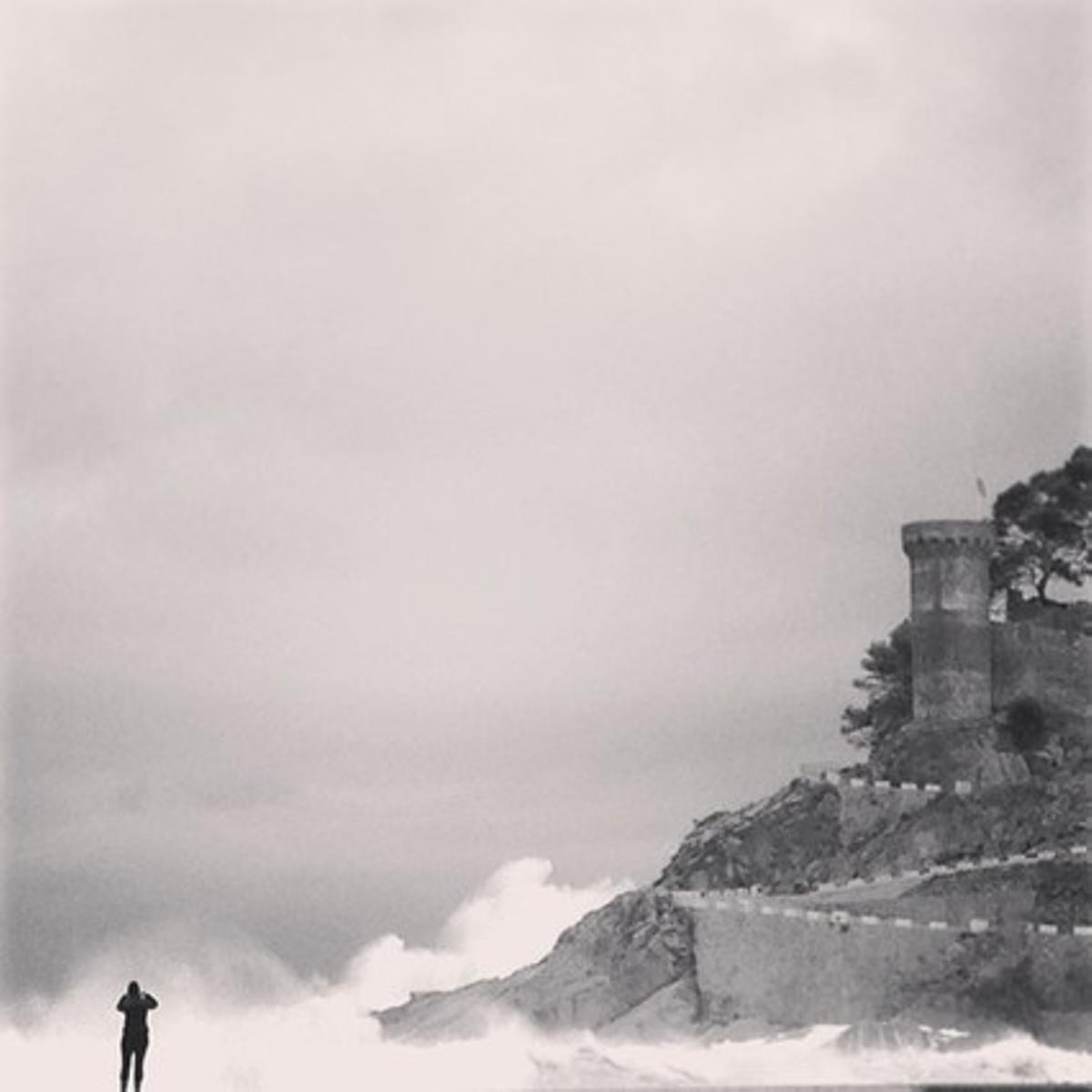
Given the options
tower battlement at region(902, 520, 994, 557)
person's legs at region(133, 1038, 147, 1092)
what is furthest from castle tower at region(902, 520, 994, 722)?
person's legs at region(133, 1038, 147, 1092)

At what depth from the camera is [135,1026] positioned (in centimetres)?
5725

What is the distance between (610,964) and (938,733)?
41.1 feet

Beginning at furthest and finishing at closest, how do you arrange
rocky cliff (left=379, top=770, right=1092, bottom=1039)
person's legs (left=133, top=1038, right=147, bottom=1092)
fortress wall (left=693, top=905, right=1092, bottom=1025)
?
rocky cliff (left=379, top=770, right=1092, bottom=1039) → fortress wall (left=693, top=905, right=1092, bottom=1025) → person's legs (left=133, top=1038, right=147, bottom=1092)

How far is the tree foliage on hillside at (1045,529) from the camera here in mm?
108250

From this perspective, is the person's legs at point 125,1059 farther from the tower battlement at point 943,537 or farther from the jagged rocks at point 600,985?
the tower battlement at point 943,537

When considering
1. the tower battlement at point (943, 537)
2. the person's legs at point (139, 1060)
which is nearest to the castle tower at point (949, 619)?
the tower battlement at point (943, 537)

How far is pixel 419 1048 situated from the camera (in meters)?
87.1

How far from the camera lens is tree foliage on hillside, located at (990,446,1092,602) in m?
108

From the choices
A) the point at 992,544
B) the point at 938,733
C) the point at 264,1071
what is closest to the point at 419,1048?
the point at 264,1071

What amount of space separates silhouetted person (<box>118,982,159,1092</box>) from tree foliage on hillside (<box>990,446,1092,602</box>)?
5357cm

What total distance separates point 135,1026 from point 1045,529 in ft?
180

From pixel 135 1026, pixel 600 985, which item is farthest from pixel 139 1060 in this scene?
pixel 600 985

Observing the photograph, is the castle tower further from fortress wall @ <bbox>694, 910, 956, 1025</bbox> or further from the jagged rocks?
fortress wall @ <bbox>694, 910, 956, 1025</bbox>

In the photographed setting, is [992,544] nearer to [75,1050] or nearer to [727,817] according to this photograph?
[727,817]
